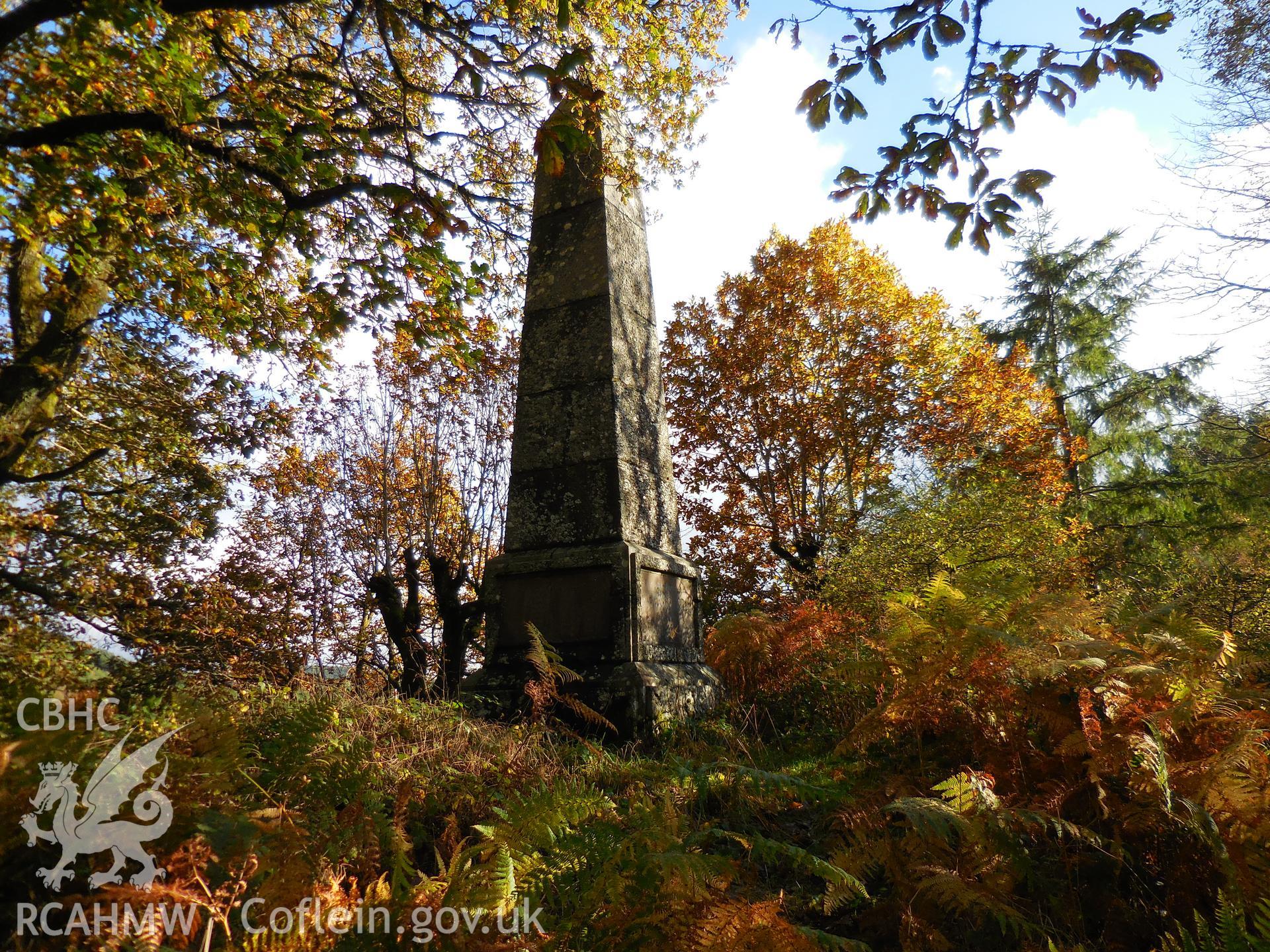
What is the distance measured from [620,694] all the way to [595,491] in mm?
1605

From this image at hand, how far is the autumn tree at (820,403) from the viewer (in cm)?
1351

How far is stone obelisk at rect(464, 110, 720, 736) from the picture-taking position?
495 cm

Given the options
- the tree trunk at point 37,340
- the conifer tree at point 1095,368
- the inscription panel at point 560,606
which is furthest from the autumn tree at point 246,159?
the conifer tree at point 1095,368

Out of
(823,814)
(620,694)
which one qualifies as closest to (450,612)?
(620,694)

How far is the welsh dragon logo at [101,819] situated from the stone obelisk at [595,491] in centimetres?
343

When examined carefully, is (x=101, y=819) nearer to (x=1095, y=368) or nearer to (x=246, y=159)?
(x=246, y=159)

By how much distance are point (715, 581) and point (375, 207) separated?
9.32m

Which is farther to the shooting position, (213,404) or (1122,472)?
(1122,472)

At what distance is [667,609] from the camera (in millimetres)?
5457

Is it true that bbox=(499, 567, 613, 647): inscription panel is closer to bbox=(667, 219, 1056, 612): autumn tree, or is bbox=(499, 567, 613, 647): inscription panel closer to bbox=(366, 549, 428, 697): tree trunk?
bbox=(366, 549, 428, 697): tree trunk

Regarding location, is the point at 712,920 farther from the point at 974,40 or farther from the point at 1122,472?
the point at 1122,472

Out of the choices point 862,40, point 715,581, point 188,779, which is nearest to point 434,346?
point 862,40

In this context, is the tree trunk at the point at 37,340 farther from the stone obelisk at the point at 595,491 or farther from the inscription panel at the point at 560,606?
the inscription panel at the point at 560,606

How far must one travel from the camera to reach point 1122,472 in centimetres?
1895
